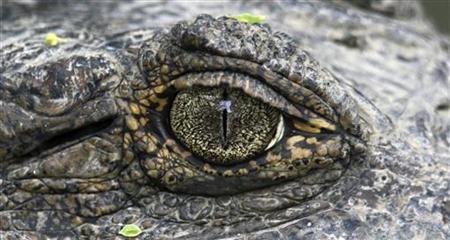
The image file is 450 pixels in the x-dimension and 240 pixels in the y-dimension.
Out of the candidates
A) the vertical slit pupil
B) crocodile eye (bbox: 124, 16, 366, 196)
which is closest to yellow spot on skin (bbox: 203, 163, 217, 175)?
crocodile eye (bbox: 124, 16, 366, 196)

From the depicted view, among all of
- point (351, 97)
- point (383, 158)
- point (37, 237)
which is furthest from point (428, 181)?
point (37, 237)

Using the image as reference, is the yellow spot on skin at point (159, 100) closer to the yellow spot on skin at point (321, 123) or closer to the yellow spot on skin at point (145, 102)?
the yellow spot on skin at point (145, 102)

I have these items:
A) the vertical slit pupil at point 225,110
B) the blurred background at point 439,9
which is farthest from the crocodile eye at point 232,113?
the blurred background at point 439,9

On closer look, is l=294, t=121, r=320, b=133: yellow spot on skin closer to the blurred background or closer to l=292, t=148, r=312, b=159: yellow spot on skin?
l=292, t=148, r=312, b=159: yellow spot on skin

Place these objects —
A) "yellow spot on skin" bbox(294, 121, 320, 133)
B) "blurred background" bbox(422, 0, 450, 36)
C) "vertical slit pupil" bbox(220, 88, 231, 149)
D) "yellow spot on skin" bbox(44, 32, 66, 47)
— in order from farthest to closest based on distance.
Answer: "blurred background" bbox(422, 0, 450, 36), "yellow spot on skin" bbox(44, 32, 66, 47), "yellow spot on skin" bbox(294, 121, 320, 133), "vertical slit pupil" bbox(220, 88, 231, 149)

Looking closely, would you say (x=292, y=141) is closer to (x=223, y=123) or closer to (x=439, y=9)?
(x=223, y=123)

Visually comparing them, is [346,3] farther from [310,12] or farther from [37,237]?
[37,237]

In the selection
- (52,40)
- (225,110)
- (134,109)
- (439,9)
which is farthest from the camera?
(439,9)

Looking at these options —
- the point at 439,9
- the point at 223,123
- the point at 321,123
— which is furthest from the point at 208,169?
the point at 439,9
